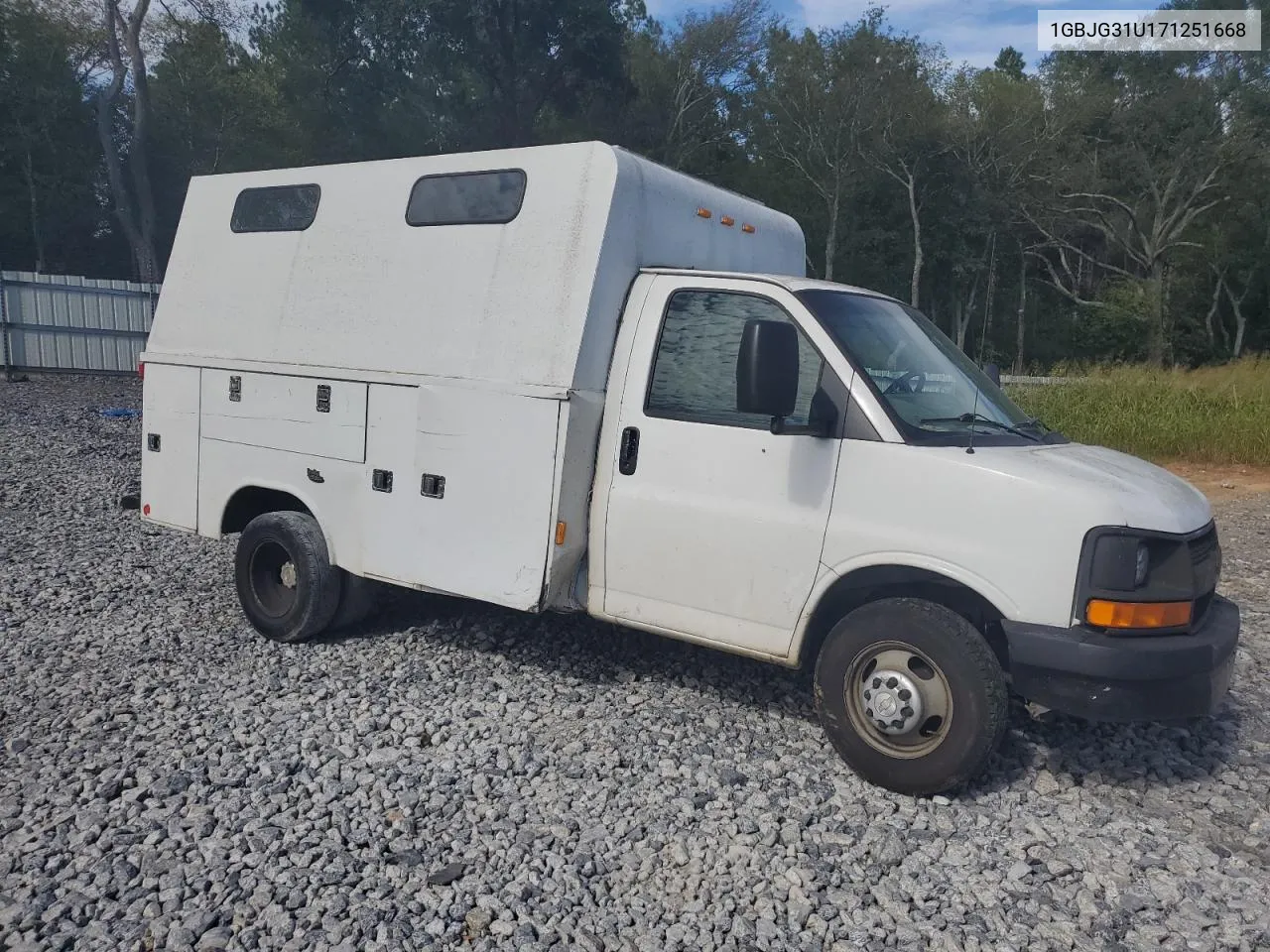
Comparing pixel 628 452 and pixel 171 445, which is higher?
pixel 628 452

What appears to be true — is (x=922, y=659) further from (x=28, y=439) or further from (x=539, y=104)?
(x=539, y=104)

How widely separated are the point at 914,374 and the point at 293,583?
3.67m

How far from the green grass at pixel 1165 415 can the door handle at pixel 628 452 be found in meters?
10.9

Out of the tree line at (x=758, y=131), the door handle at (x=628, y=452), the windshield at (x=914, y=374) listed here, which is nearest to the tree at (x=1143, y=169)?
the tree line at (x=758, y=131)

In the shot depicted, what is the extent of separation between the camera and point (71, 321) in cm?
1753

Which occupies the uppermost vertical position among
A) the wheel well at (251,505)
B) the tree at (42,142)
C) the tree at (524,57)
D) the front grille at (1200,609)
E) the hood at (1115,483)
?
the tree at (524,57)

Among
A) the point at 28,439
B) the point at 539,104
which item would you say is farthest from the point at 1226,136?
the point at 28,439

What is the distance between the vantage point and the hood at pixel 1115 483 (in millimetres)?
3750

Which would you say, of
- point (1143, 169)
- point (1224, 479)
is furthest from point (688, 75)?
point (1224, 479)

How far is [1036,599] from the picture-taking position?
3779 millimetres

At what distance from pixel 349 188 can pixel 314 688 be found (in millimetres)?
2765

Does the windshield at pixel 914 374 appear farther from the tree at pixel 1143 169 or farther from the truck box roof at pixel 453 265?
the tree at pixel 1143 169

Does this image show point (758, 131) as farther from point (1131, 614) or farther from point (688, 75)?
point (1131, 614)

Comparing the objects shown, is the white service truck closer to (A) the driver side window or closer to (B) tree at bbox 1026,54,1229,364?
(A) the driver side window
